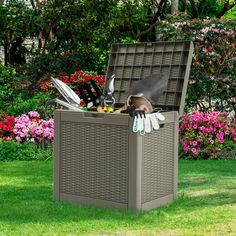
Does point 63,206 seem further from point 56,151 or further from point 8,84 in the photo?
point 8,84

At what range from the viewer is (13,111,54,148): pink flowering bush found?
369 inches

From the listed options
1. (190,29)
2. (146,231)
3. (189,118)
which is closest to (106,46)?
(190,29)

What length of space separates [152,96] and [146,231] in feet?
4.11

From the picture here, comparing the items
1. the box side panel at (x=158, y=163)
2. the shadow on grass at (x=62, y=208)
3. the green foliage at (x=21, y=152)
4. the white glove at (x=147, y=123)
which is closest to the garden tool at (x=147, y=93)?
the white glove at (x=147, y=123)

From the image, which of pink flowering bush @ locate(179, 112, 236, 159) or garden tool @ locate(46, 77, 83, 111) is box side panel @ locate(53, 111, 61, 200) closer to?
garden tool @ locate(46, 77, 83, 111)

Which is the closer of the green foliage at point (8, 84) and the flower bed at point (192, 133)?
the flower bed at point (192, 133)

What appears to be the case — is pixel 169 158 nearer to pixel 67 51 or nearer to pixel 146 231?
pixel 146 231

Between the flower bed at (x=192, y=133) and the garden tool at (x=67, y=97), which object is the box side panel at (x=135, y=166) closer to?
the garden tool at (x=67, y=97)

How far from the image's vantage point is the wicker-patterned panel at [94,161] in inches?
220

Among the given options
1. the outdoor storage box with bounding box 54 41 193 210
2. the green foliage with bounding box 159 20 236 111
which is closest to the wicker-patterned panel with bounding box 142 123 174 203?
the outdoor storage box with bounding box 54 41 193 210

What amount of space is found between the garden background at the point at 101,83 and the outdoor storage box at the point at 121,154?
17cm

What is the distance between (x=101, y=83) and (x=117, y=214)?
6.28 metres

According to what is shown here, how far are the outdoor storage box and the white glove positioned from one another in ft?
0.20

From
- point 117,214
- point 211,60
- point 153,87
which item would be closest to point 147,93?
point 153,87
